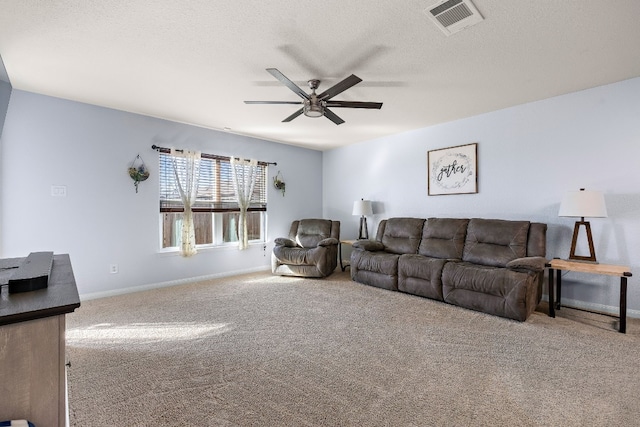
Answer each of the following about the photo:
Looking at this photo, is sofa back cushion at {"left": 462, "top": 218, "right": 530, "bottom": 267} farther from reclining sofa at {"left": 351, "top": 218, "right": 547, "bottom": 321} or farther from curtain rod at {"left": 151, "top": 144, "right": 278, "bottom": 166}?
curtain rod at {"left": 151, "top": 144, "right": 278, "bottom": 166}

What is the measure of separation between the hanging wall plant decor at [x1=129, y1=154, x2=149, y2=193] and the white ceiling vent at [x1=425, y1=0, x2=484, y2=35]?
3.79 metres

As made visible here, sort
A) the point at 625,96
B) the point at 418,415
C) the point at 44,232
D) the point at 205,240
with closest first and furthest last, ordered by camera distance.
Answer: the point at 418,415
the point at 625,96
the point at 44,232
the point at 205,240

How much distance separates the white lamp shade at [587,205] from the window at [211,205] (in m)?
4.32

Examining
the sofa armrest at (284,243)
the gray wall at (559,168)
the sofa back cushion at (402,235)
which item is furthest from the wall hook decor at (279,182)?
the gray wall at (559,168)

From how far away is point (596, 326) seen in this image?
112 inches

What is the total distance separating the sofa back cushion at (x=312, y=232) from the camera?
523cm

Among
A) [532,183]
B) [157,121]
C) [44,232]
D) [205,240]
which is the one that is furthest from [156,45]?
[532,183]

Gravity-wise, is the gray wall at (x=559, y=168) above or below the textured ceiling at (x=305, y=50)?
below

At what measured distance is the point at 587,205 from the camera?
2963 millimetres

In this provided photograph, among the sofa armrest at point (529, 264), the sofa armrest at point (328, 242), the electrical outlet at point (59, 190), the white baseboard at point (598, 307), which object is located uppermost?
the electrical outlet at point (59, 190)

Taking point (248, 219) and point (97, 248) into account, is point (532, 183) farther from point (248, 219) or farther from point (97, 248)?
point (97, 248)

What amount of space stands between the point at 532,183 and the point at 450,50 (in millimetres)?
2213

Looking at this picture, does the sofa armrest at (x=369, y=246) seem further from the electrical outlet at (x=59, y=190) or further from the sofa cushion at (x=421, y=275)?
the electrical outlet at (x=59, y=190)

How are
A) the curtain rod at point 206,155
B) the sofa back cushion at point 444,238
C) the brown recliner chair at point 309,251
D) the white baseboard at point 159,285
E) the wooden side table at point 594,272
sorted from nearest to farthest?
1. the wooden side table at point 594,272
2. the white baseboard at point 159,285
3. the sofa back cushion at point 444,238
4. the curtain rod at point 206,155
5. the brown recliner chair at point 309,251
